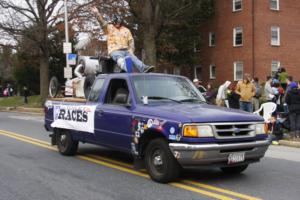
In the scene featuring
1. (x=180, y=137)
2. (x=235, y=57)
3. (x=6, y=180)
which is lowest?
(x=6, y=180)

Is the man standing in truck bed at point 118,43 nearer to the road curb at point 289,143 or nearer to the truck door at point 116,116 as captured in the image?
the truck door at point 116,116

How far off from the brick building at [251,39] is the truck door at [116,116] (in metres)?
31.5

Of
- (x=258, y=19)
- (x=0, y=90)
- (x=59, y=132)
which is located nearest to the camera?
(x=59, y=132)

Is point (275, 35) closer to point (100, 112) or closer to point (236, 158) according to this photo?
point (100, 112)

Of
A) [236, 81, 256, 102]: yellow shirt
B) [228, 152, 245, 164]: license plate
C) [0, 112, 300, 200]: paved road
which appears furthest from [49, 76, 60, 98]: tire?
[228, 152, 245, 164]: license plate

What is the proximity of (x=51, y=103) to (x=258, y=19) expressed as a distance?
100 ft

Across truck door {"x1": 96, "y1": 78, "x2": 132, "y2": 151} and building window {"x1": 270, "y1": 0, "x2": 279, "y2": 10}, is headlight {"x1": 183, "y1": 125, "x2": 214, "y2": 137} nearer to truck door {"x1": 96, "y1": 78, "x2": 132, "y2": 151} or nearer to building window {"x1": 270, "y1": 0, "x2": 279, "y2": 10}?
truck door {"x1": 96, "y1": 78, "x2": 132, "y2": 151}

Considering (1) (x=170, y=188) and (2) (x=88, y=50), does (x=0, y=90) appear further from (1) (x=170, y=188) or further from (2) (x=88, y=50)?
(1) (x=170, y=188)

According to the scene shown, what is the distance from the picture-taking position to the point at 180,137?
7.65 meters

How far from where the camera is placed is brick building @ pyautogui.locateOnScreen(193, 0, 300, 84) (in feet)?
132

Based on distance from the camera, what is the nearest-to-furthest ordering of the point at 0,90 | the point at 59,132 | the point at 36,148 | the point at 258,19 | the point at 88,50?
the point at 59,132
the point at 36,148
the point at 258,19
the point at 88,50
the point at 0,90

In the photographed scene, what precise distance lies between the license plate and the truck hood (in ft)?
1.72

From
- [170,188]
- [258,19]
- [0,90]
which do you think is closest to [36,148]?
[170,188]

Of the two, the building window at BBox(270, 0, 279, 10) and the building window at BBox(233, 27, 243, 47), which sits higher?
the building window at BBox(270, 0, 279, 10)
